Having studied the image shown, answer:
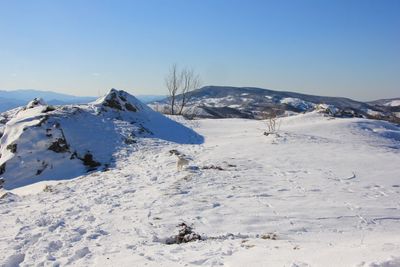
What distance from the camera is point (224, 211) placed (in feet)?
29.7

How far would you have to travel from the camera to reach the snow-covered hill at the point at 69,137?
1637 centimetres

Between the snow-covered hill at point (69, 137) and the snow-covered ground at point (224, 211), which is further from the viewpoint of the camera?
the snow-covered hill at point (69, 137)

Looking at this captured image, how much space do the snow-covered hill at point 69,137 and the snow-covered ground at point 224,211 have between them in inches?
71.2

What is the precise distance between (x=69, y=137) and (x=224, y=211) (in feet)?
39.5

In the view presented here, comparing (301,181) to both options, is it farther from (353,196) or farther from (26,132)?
(26,132)

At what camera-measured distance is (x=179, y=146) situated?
19.0 m

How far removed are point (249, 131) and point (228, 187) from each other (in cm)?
1290

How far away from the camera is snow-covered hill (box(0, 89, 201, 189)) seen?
16369 mm

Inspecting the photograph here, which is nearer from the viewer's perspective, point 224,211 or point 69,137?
point 224,211

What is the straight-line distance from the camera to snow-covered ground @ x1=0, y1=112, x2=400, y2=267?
6.34 metres

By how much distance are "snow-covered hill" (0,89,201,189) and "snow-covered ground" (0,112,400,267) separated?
5.93 ft

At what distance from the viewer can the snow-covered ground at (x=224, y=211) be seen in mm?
6336

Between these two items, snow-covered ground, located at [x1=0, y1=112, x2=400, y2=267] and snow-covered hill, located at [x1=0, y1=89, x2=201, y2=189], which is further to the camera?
snow-covered hill, located at [x1=0, y1=89, x2=201, y2=189]

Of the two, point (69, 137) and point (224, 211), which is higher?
point (69, 137)
